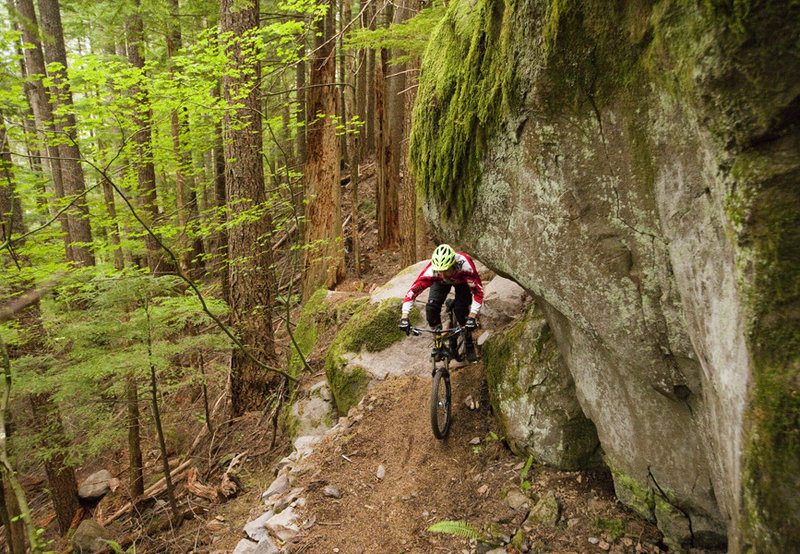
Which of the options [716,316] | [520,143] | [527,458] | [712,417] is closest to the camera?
[716,316]

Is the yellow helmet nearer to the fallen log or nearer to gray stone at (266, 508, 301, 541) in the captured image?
gray stone at (266, 508, 301, 541)

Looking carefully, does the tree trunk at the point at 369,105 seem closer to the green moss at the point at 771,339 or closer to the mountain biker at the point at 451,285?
the mountain biker at the point at 451,285

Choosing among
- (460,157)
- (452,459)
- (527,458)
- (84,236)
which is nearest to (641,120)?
(460,157)

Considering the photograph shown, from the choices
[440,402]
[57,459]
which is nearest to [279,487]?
[440,402]

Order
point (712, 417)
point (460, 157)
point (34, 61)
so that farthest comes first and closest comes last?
point (34, 61), point (460, 157), point (712, 417)

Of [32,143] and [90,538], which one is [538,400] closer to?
[90,538]

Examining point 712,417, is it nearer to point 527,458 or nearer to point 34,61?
point 527,458

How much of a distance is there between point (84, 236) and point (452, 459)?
33.6 feet

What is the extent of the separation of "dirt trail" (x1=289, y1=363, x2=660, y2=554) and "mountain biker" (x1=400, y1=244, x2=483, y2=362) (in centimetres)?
86

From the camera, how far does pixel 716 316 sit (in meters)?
2.32

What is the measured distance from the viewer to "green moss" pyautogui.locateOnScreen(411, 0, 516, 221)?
352 cm

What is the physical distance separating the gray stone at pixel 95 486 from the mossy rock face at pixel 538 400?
9.70 m

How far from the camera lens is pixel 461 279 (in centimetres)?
558

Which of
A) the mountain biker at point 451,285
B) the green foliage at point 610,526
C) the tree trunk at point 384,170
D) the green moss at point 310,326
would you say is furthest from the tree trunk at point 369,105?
the green foliage at point 610,526
